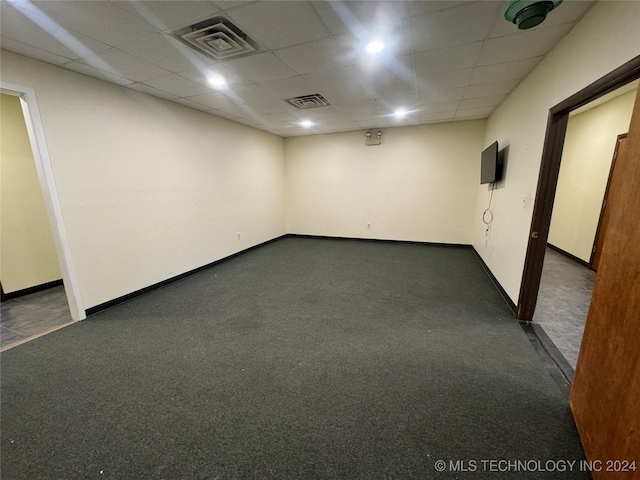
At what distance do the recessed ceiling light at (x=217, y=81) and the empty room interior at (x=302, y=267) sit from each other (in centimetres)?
5

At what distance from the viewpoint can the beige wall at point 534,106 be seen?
1554 millimetres

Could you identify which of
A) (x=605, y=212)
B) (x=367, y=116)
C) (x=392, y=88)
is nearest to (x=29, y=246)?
(x=392, y=88)

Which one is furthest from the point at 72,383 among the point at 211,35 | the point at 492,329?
the point at 492,329

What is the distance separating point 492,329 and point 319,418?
6.46 feet

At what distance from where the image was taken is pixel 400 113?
4.44 metres

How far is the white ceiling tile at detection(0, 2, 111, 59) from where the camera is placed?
174cm

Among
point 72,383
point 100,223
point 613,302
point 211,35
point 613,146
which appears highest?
point 211,35

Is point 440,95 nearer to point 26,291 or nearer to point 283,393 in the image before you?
point 283,393

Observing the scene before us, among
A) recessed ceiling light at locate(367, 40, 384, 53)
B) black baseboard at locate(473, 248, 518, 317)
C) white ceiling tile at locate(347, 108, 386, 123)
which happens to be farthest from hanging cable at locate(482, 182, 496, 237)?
recessed ceiling light at locate(367, 40, 384, 53)

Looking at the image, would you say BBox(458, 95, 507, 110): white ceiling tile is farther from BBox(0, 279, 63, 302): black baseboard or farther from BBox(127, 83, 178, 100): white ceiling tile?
BBox(0, 279, 63, 302): black baseboard

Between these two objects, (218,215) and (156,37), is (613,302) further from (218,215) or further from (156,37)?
(218,215)

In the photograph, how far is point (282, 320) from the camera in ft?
9.00

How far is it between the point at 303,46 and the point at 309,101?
1.53m

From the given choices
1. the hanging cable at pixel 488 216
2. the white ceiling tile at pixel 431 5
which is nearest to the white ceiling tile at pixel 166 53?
the white ceiling tile at pixel 431 5
